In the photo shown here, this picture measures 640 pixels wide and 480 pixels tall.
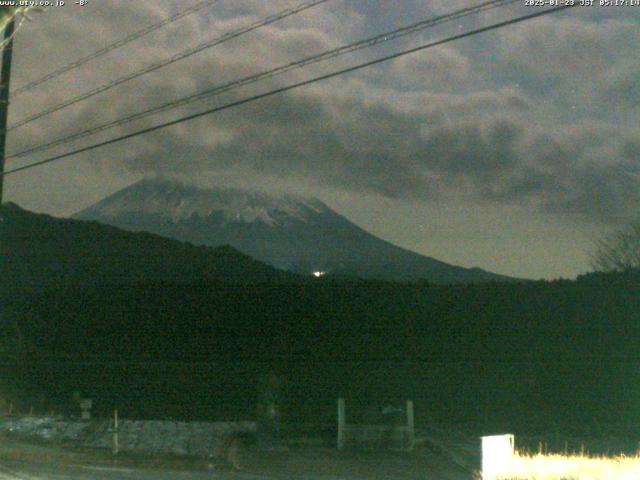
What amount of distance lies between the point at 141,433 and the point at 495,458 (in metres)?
12.4

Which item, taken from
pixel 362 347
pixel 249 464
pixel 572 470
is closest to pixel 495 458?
pixel 572 470

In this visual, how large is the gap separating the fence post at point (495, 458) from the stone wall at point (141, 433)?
27.5 ft


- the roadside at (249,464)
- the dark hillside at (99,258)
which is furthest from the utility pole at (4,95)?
the dark hillside at (99,258)

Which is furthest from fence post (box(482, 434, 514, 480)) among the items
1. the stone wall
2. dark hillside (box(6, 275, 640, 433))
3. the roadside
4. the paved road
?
dark hillside (box(6, 275, 640, 433))

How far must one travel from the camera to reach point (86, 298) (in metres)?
32.1

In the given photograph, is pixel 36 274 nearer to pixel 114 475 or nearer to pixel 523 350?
pixel 523 350

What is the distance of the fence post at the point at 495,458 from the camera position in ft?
36.4

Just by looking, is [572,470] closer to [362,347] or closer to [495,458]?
[495,458]

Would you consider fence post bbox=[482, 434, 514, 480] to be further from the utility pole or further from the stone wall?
the utility pole

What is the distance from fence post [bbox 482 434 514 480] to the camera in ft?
36.4

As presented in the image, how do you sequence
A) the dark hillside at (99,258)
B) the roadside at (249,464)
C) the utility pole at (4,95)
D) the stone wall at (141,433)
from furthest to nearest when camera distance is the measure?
the dark hillside at (99,258)
the stone wall at (141,433)
the utility pole at (4,95)
the roadside at (249,464)

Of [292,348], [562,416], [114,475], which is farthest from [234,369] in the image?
[114,475]

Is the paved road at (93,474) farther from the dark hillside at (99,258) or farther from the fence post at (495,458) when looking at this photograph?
the dark hillside at (99,258)

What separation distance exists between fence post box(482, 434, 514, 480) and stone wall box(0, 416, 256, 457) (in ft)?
27.5
